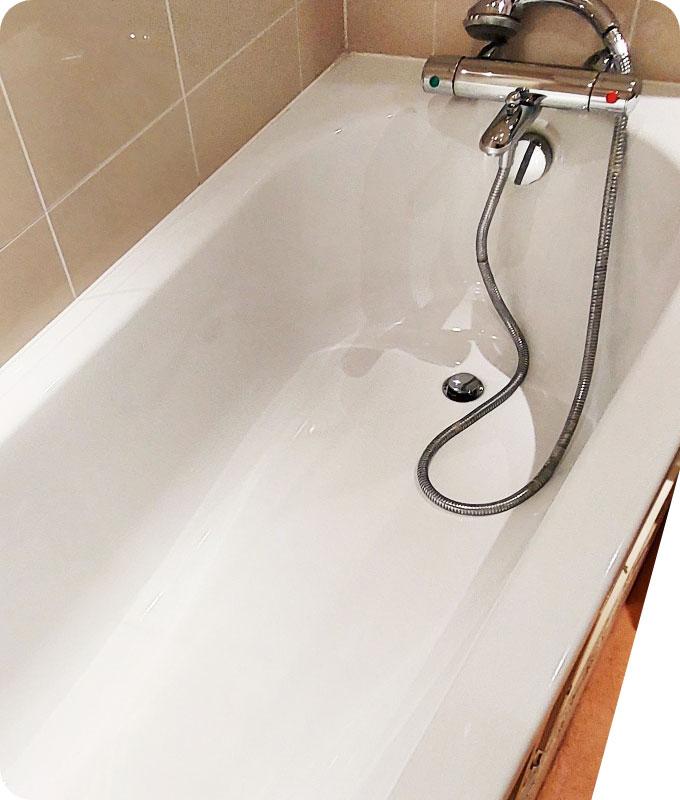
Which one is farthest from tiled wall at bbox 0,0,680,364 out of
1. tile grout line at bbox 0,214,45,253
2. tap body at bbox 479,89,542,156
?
tap body at bbox 479,89,542,156

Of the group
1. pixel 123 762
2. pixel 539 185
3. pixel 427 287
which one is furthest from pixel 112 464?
pixel 539 185

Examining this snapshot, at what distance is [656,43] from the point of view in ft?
4.19

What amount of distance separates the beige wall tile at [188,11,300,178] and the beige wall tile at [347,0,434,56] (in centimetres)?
16

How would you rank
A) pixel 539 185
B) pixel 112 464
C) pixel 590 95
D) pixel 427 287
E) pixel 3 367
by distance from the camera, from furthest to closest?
1. pixel 427 287
2. pixel 539 185
3. pixel 590 95
4. pixel 112 464
5. pixel 3 367

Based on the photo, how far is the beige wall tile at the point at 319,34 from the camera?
1.37 metres

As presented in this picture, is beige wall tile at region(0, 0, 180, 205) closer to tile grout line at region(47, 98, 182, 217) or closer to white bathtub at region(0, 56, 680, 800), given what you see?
tile grout line at region(47, 98, 182, 217)

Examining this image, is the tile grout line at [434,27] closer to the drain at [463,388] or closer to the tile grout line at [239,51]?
the tile grout line at [239,51]

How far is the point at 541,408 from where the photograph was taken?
4.52 ft

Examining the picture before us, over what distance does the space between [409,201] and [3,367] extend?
73 centimetres

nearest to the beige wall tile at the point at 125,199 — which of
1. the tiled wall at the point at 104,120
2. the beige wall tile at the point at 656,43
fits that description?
the tiled wall at the point at 104,120

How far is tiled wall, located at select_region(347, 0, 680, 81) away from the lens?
1.26m

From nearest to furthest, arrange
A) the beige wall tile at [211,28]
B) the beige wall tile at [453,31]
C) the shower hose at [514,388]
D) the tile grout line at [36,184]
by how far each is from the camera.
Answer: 1. the tile grout line at [36,184]
2. the beige wall tile at [211,28]
3. the shower hose at [514,388]
4. the beige wall tile at [453,31]

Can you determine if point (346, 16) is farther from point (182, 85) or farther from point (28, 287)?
point (28, 287)

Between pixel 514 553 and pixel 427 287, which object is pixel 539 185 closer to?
pixel 427 287
